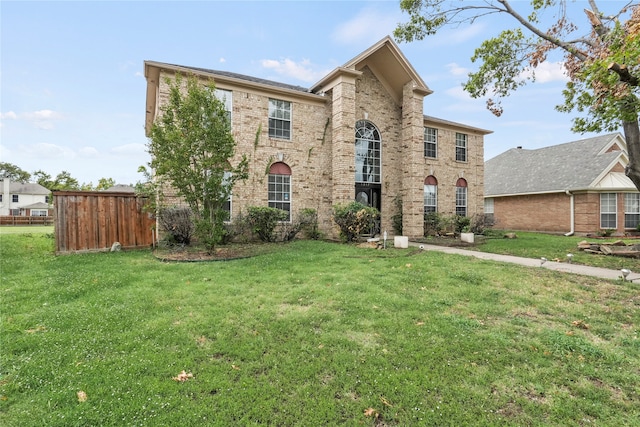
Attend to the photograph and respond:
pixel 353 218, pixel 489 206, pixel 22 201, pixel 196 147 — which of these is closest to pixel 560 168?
pixel 489 206

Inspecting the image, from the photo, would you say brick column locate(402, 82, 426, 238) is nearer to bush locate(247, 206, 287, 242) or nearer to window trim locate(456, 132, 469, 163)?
window trim locate(456, 132, 469, 163)

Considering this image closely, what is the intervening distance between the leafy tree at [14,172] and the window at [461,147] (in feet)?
256

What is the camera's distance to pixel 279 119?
13.4 meters

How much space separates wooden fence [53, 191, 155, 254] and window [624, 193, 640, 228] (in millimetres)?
25684

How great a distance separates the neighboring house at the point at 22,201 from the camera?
147ft

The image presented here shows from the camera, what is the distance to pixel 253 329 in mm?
3830

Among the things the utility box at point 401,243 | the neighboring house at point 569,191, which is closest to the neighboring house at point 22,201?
the utility box at point 401,243

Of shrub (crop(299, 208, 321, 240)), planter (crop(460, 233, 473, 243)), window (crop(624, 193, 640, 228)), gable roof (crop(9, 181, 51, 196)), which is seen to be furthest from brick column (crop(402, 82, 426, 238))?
gable roof (crop(9, 181, 51, 196))

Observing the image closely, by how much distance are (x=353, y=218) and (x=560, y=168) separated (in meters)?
18.0

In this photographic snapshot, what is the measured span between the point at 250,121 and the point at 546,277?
37.4 ft

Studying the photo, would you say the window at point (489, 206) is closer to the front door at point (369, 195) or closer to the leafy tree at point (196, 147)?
the front door at point (369, 195)

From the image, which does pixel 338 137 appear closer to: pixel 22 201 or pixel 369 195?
pixel 369 195

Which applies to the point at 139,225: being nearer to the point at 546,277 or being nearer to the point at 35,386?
the point at 35,386

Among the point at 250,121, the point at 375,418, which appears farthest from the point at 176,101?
the point at 375,418
